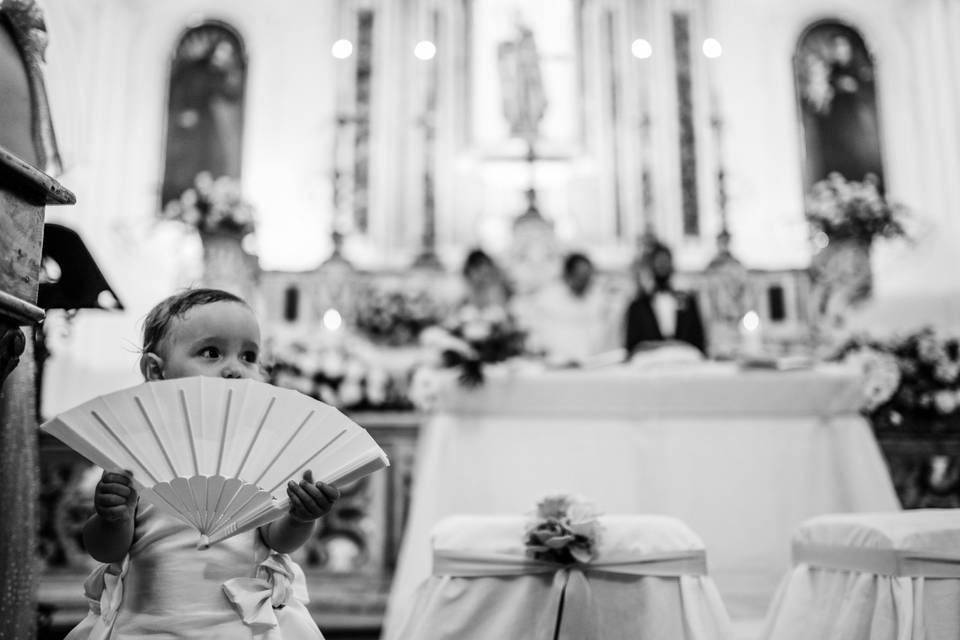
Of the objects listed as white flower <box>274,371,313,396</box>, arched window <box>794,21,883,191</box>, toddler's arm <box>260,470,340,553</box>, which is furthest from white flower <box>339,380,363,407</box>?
arched window <box>794,21,883,191</box>

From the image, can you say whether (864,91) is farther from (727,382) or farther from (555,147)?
(727,382)

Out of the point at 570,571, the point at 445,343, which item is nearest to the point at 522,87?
the point at 445,343

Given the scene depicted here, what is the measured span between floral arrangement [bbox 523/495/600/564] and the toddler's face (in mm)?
924

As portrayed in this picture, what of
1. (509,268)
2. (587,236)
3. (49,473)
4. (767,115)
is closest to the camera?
(49,473)

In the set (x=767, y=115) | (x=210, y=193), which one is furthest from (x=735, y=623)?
(x=767, y=115)

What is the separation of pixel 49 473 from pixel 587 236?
4305mm

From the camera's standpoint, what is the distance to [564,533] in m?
2.34

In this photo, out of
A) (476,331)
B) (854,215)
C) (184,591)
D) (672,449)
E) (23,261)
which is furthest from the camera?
(854,215)

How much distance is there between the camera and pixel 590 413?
3.84 m

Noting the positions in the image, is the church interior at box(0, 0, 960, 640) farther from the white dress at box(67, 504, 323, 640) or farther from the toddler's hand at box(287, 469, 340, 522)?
the toddler's hand at box(287, 469, 340, 522)

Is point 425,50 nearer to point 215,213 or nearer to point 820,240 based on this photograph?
point 215,213

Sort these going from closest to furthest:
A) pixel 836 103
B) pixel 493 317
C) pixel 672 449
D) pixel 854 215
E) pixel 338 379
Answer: pixel 672 449 → pixel 493 317 → pixel 338 379 → pixel 854 215 → pixel 836 103

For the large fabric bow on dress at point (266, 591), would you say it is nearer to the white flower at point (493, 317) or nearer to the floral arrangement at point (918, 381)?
the white flower at point (493, 317)

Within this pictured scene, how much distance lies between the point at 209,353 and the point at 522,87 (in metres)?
5.74
